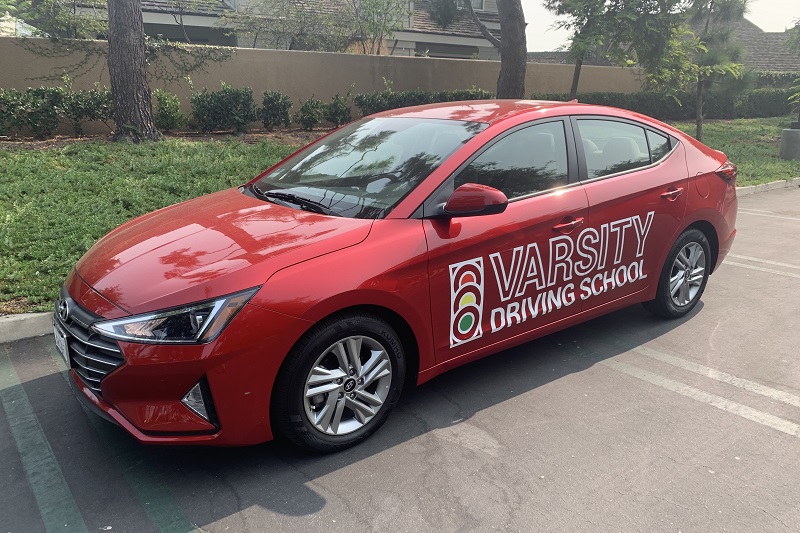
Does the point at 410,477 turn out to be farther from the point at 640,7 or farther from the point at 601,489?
the point at 640,7

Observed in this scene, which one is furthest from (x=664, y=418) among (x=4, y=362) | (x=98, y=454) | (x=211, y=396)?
(x=4, y=362)

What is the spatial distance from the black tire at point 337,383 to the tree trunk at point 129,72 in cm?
883

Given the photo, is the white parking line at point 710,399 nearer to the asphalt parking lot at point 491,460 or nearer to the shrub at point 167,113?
the asphalt parking lot at point 491,460

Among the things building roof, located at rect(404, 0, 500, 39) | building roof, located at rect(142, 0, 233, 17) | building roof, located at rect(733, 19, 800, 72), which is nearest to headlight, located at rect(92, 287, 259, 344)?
building roof, located at rect(142, 0, 233, 17)

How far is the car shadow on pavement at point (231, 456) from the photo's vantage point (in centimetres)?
284

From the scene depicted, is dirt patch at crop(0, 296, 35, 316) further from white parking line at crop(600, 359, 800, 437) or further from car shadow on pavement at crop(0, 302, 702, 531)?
white parking line at crop(600, 359, 800, 437)

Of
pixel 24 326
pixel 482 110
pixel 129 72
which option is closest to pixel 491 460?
pixel 482 110

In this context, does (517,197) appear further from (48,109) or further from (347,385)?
(48,109)

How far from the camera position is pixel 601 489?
2.95 meters

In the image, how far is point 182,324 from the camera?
9.04 feet

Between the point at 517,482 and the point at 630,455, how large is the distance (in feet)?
2.14

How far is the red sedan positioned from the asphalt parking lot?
293 millimetres

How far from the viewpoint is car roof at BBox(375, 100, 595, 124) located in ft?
13.4

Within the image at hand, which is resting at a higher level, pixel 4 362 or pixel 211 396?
pixel 211 396
